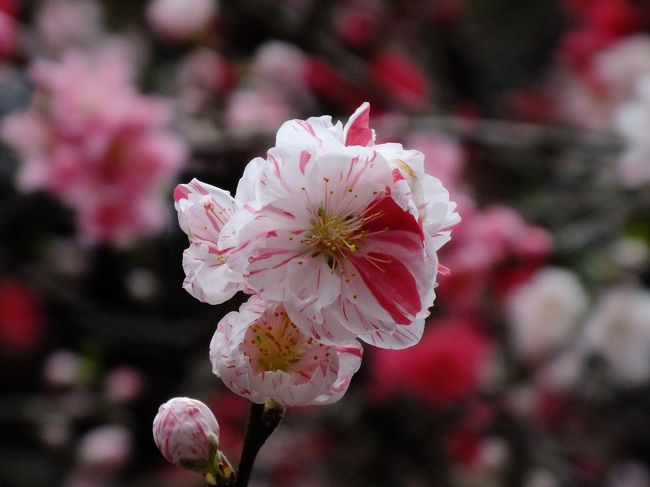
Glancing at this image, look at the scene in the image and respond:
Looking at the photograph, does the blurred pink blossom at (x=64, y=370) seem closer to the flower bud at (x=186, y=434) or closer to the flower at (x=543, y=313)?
the flower at (x=543, y=313)

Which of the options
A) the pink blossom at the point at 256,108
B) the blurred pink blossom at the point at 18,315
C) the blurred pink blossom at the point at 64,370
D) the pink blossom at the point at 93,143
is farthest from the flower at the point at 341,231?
Result: the blurred pink blossom at the point at 18,315

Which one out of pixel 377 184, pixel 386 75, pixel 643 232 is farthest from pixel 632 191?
pixel 377 184

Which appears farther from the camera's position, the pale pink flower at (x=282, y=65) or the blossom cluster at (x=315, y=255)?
the pale pink flower at (x=282, y=65)

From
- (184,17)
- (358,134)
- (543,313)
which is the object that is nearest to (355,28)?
(184,17)

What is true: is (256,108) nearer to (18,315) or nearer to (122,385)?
(122,385)

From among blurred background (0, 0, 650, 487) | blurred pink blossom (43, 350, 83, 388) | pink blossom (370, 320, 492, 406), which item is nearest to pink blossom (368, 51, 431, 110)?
blurred background (0, 0, 650, 487)

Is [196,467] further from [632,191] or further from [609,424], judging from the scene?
[609,424]
